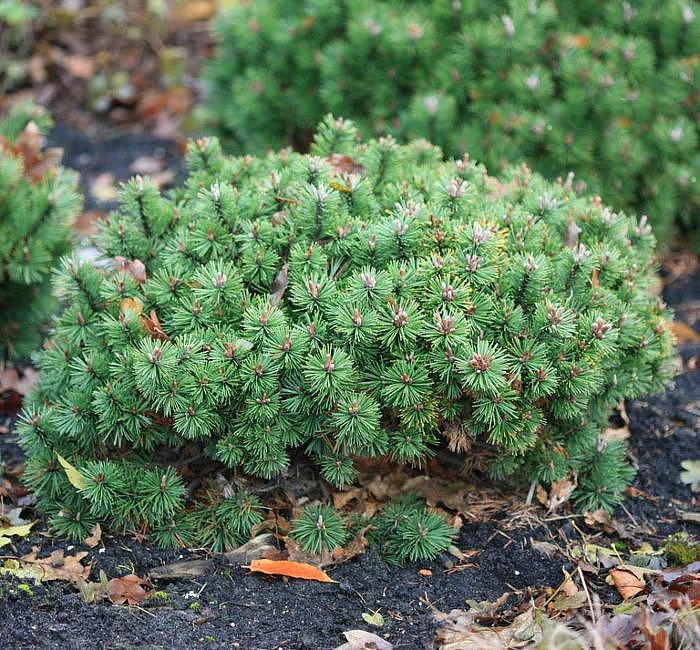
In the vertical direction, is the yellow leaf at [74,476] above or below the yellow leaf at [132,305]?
below

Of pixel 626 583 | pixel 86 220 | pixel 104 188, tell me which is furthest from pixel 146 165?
pixel 626 583

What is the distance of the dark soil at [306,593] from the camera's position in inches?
97.7

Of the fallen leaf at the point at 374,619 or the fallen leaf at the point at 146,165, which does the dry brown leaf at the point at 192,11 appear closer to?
the fallen leaf at the point at 146,165

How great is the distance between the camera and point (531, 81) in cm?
416

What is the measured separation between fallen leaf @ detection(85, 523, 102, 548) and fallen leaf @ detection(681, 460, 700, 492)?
2.00 meters

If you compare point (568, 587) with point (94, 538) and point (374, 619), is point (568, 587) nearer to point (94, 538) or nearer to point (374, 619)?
point (374, 619)

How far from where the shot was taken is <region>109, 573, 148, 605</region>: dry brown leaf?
2619mm

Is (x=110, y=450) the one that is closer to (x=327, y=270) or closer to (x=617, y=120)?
(x=327, y=270)

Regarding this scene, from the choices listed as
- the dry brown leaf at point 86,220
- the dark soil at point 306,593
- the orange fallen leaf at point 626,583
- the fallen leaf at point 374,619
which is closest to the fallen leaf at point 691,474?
the dark soil at point 306,593

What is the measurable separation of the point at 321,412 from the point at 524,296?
2.23 ft

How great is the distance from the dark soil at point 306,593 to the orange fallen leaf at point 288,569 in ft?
0.09

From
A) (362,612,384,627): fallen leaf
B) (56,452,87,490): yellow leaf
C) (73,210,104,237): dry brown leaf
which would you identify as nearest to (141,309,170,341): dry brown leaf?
(56,452,87,490): yellow leaf

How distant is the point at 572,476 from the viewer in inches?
123

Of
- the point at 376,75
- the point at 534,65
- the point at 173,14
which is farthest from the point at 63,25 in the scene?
the point at 534,65
